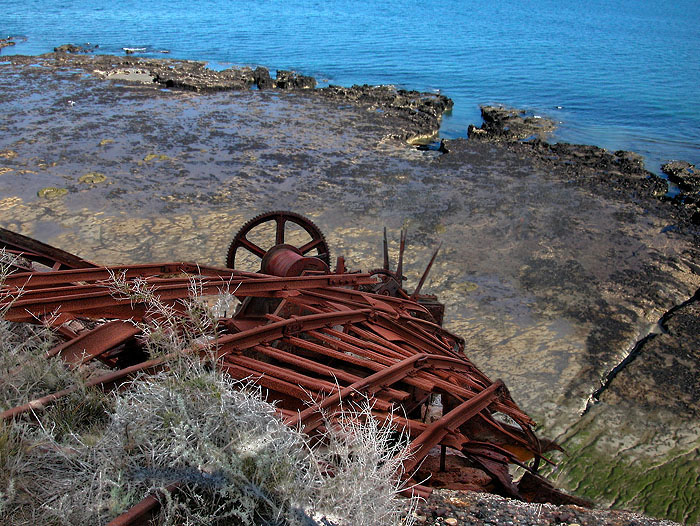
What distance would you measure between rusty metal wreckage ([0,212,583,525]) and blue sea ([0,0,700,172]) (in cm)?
A: 1943

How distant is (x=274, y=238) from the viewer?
13070 mm

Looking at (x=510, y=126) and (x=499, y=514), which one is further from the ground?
(x=510, y=126)

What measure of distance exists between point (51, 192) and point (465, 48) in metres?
46.2

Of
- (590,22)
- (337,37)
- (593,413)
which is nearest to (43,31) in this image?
(337,37)

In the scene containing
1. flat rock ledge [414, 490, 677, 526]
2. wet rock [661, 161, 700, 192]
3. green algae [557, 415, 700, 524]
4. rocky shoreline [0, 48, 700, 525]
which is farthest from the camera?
wet rock [661, 161, 700, 192]

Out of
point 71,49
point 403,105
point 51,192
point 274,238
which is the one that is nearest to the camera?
point 274,238

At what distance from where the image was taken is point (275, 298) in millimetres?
6398

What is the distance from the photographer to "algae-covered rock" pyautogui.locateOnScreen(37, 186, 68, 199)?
14.6 meters

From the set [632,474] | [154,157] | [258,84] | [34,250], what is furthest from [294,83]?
[632,474]

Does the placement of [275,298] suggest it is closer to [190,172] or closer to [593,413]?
[593,413]

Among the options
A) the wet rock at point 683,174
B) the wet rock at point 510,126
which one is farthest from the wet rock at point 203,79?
the wet rock at point 683,174

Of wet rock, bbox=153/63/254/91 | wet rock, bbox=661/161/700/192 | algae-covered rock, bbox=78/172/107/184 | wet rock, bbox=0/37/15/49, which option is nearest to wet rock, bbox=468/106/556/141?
wet rock, bbox=661/161/700/192

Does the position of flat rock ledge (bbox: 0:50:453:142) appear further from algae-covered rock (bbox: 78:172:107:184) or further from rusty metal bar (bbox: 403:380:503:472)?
rusty metal bar (bbox: 403:380:503:472)

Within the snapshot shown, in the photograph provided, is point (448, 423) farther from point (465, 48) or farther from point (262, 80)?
point (465, 48)
